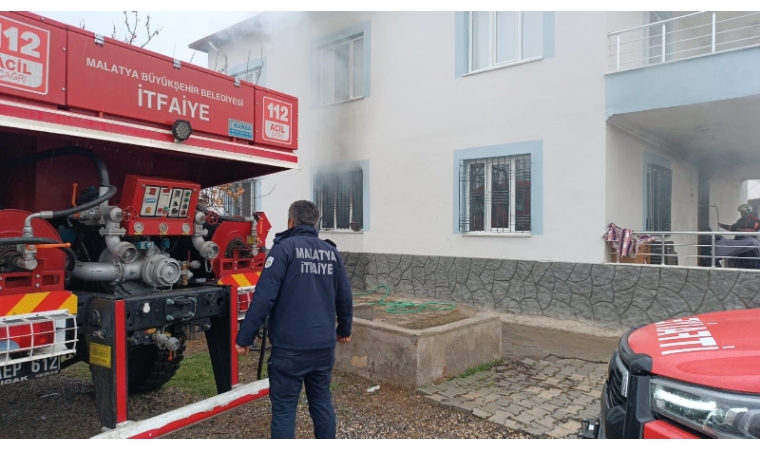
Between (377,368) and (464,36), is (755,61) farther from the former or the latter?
(377,368)

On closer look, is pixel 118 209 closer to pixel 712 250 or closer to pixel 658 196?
pixel 712 250

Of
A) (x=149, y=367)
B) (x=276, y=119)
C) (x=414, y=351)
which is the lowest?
(x=149, y=367)

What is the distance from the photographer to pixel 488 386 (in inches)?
188

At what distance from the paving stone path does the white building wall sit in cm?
288

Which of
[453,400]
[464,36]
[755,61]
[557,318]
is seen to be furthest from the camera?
[464,36]

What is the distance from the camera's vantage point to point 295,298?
10.1 feet

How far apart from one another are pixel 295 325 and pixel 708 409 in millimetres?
2000

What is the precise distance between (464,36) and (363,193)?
343cm

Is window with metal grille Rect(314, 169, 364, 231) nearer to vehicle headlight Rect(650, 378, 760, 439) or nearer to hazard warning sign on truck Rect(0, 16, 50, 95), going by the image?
hazard warning sign on truck Rect(0, 16, 50, 95)

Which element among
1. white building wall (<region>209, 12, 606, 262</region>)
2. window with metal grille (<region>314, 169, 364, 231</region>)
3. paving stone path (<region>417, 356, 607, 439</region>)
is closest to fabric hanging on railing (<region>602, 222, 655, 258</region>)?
white building wall (<region>209, 12, 606, 262</region>)

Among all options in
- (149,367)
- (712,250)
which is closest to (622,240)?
(712,250)

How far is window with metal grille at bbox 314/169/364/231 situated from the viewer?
35.1 ft

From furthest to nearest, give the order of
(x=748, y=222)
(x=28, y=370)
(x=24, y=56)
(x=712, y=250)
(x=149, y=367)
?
(x=748, y=222) < (x=712, y=250) < (x=149, y=367) < (x=28, y=370) < (x=24, y=56)
